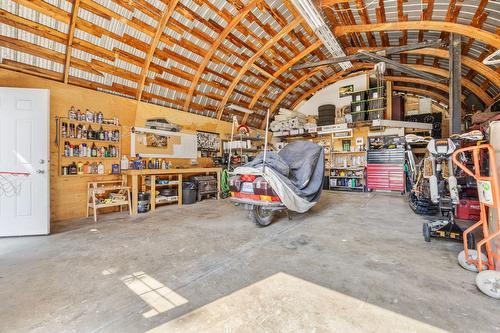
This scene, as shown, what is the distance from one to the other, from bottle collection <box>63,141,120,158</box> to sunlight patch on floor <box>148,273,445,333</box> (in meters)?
4.68

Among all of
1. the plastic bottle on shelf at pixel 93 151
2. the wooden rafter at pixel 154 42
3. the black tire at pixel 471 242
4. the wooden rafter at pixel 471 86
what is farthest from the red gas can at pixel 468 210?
the plastic bottle on shelf at pixel 93 151

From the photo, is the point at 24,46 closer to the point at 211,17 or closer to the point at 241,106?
the point at 211,17

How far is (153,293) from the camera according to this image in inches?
73.9

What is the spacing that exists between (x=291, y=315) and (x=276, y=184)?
6.95 ft

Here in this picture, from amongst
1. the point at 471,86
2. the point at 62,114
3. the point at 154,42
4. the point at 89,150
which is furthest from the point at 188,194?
the point at 471,86

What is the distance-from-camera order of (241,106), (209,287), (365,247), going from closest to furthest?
1. (209,287)
2. (365,247)
3. (241,106)

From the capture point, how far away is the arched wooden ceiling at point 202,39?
4129mm

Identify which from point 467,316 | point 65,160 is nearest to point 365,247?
point 467,316

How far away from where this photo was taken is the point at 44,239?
132 inches

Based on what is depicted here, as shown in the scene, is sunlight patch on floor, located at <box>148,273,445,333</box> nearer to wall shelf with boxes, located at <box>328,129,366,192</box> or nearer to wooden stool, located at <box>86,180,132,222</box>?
wooden stool, located at <box>86,180,132,222</box>

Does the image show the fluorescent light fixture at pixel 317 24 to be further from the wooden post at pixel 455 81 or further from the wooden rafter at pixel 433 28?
the wooden post at pixel 455 81

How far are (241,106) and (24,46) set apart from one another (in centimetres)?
633

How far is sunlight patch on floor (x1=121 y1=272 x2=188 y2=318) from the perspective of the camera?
66.2 inches

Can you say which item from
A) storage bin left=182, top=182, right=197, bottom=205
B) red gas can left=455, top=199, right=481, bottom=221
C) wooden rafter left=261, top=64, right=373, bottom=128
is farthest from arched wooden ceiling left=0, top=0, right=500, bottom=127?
red gas can left=455, top=199, right=481, bottom=221
